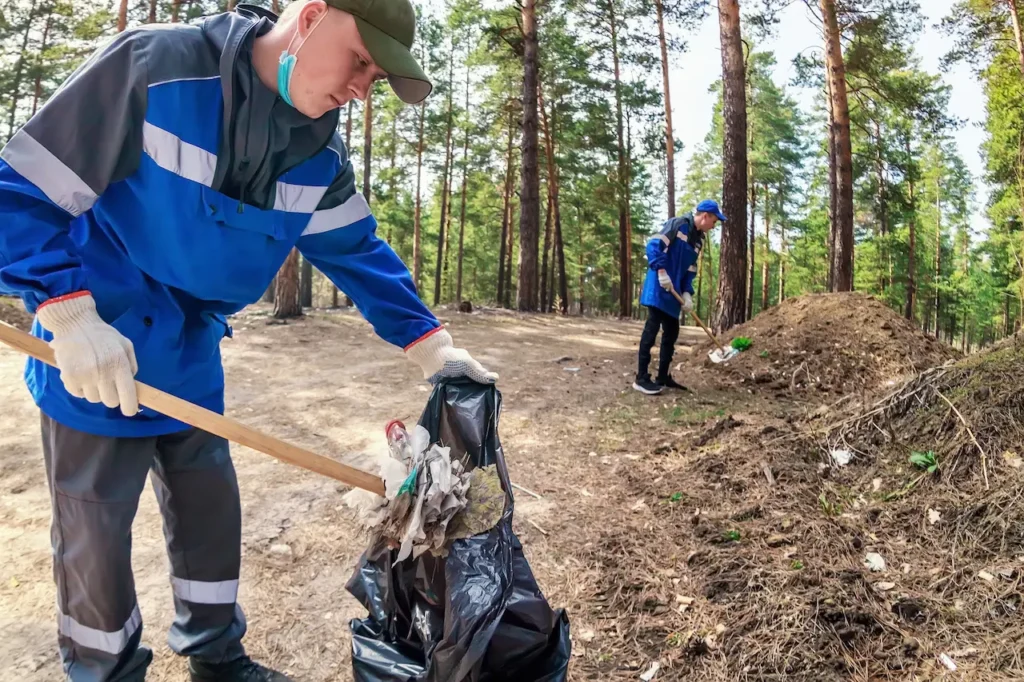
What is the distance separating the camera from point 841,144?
468 inches

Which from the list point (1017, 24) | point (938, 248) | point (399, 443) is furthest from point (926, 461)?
point (938, 248)

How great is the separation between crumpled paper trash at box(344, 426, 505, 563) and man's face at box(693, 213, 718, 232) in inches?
209

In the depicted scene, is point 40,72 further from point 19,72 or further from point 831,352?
point 831,352

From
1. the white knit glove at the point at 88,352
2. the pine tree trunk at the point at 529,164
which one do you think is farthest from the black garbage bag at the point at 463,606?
the pine tree trunk at the point at 529,164

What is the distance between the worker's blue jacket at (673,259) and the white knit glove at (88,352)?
5291 mm

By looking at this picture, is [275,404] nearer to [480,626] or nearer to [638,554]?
[638,554]

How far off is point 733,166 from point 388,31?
27.4 feet

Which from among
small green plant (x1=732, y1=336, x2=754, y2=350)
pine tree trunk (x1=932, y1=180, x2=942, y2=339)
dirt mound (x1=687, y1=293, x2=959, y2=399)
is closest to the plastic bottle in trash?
dirt mound (x1=687, y1=293, x2=959, y2=399)

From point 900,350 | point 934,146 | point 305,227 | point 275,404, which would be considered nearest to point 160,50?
point 305,227

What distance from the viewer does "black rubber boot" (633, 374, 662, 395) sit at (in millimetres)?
6102

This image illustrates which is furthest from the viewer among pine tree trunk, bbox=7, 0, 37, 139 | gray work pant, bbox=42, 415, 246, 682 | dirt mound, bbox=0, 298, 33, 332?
pine tree trunk, bbox=7, 0, 37, 139

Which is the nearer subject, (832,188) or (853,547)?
(853,547)

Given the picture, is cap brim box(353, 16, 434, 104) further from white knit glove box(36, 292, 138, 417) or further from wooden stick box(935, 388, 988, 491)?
wooden stick box(935, 388, 988, 491)

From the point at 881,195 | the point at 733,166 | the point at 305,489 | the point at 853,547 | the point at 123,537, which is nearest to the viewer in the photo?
the point at 123,537
